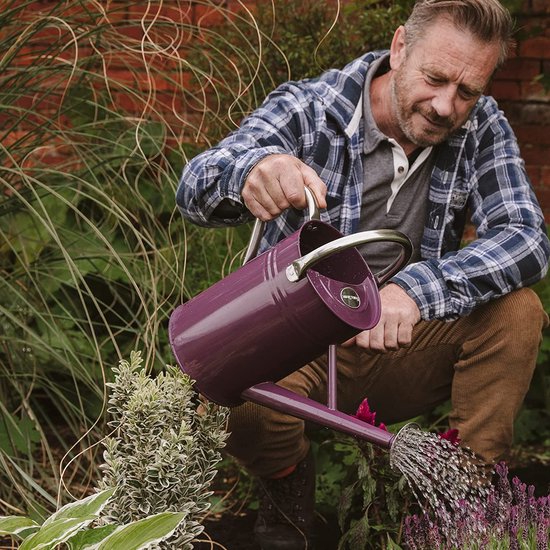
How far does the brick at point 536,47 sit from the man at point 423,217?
4.55ft

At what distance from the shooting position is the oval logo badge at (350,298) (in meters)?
1.80

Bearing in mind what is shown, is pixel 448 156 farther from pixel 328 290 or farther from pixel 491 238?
pixel 328 290

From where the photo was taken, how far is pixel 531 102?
3986 millimetres

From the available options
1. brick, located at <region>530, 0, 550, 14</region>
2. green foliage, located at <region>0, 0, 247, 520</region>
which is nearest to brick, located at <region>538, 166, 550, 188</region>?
brick, located at <region>530, 0, 550, 14</region>

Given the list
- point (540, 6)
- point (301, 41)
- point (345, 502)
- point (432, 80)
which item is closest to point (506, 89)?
point (540, 6)

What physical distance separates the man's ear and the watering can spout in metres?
0.99

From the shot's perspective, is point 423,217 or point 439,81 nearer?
point 439,81

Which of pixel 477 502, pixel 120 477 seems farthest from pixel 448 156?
pixel 120 477

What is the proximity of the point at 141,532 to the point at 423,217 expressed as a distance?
1.23 meters

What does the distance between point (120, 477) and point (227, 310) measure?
0.36 m

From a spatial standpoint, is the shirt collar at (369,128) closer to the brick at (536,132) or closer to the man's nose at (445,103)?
the man's nose at (445,103)

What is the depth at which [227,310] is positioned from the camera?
1.86 meters

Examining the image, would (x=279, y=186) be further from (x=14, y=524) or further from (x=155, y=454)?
(x=14, y=524)

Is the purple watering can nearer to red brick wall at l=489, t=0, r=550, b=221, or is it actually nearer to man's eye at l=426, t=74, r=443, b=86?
man's eye at l=426, t=74, r=443, b=86
